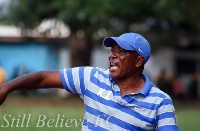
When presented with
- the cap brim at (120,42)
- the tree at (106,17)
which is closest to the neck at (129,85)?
the cap brim at (120,42)

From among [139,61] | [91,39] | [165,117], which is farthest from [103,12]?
[165,117]

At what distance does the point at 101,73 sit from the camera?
3.87 meters

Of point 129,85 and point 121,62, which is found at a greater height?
point 121,62

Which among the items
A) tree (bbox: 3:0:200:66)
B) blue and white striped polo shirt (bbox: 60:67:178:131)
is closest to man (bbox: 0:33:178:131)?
blue and white striped polo shirt (bbox: 60:67:178:131)

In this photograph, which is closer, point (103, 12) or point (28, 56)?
point (103, 12)

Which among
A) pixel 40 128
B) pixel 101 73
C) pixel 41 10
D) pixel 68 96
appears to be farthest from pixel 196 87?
pixel 101 73

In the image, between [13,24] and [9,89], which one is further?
[13,24]

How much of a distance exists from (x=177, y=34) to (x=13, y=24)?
834 centimetres

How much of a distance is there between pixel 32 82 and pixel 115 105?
1.91ft

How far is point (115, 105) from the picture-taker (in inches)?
146

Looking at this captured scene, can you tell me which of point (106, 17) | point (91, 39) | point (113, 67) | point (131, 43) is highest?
point (131, 43)

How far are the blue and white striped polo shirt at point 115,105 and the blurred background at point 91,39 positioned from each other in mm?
8574

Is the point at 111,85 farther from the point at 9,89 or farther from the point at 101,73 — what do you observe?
the point at 9,89

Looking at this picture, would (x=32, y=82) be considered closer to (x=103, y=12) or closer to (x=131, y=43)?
(x=131, y=43)
